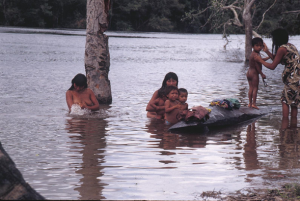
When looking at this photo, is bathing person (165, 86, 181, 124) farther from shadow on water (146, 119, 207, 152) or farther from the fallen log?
the fallen log

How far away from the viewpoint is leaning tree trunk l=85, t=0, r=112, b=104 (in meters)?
11.6

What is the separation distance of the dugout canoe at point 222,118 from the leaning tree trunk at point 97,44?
344 cm

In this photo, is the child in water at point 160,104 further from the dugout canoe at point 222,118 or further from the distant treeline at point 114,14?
the distant treeline at point 114,14

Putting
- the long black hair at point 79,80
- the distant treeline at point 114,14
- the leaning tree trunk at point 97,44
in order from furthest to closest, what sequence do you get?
the distant treeline at point 114,14, the leaning tree trunk at point 97,44, the long black hair at point 79,80

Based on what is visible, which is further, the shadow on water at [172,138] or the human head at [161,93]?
the human head at [161,93]

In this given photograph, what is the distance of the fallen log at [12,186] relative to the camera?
3.09m

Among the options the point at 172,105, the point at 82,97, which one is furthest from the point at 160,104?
the point at 82,97

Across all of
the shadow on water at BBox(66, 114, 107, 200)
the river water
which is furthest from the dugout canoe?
the shadow on water at BBox(66, 114, 107, 200)

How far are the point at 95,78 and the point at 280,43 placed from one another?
4678 millimetres

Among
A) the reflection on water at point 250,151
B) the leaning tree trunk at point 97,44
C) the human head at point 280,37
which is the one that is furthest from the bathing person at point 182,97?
the leaning tree trunk at point 97,44

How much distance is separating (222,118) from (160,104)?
53.1 inches

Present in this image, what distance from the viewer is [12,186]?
10.3 feet

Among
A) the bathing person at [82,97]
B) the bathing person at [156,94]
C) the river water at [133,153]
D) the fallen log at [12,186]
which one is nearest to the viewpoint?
the fallen log at [12,186]

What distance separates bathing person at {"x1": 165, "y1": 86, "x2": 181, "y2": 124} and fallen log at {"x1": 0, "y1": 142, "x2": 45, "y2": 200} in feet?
19.4
